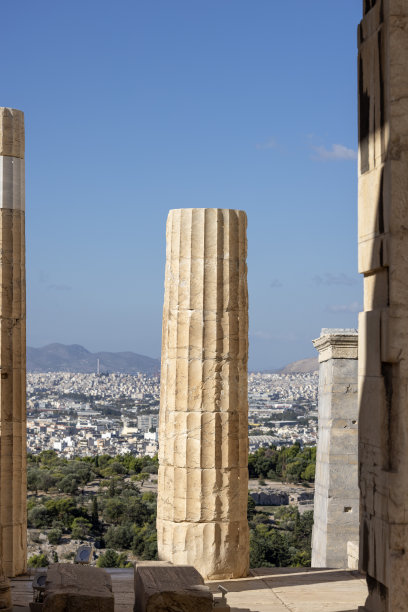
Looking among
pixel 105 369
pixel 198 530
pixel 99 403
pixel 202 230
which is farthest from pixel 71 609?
pixel 105 369

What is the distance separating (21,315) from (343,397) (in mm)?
6192

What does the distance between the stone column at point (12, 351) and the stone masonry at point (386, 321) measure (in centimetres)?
958

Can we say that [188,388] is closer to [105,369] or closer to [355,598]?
[355,598]

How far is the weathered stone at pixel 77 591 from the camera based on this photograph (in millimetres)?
10641

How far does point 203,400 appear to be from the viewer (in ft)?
55.5

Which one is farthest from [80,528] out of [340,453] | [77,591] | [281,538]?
[77,591]

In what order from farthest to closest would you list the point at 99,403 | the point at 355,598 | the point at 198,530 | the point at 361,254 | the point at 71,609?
1. the point at 99,403
2. the point at 198,530
3. the point at 355,598
4. the point at 71,609
5. the point at 361,254

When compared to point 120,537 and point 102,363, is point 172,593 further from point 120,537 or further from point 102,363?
point 102,363

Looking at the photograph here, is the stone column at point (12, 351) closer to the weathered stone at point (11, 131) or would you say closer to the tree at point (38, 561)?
the weathered stone at point (11, 131)

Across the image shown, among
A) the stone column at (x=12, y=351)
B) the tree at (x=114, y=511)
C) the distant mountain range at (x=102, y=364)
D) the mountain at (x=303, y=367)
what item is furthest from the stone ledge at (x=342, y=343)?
the distant mountain range at (x=102, y=364)

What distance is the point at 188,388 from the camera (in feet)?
55.4

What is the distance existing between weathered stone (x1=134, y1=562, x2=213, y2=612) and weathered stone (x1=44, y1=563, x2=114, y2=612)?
0.40m

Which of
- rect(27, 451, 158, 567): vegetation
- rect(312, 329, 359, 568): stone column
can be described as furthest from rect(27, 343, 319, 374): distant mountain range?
rect(312, 329, 359, 568): stone column

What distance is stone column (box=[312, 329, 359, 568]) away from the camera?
19375 millimetres
